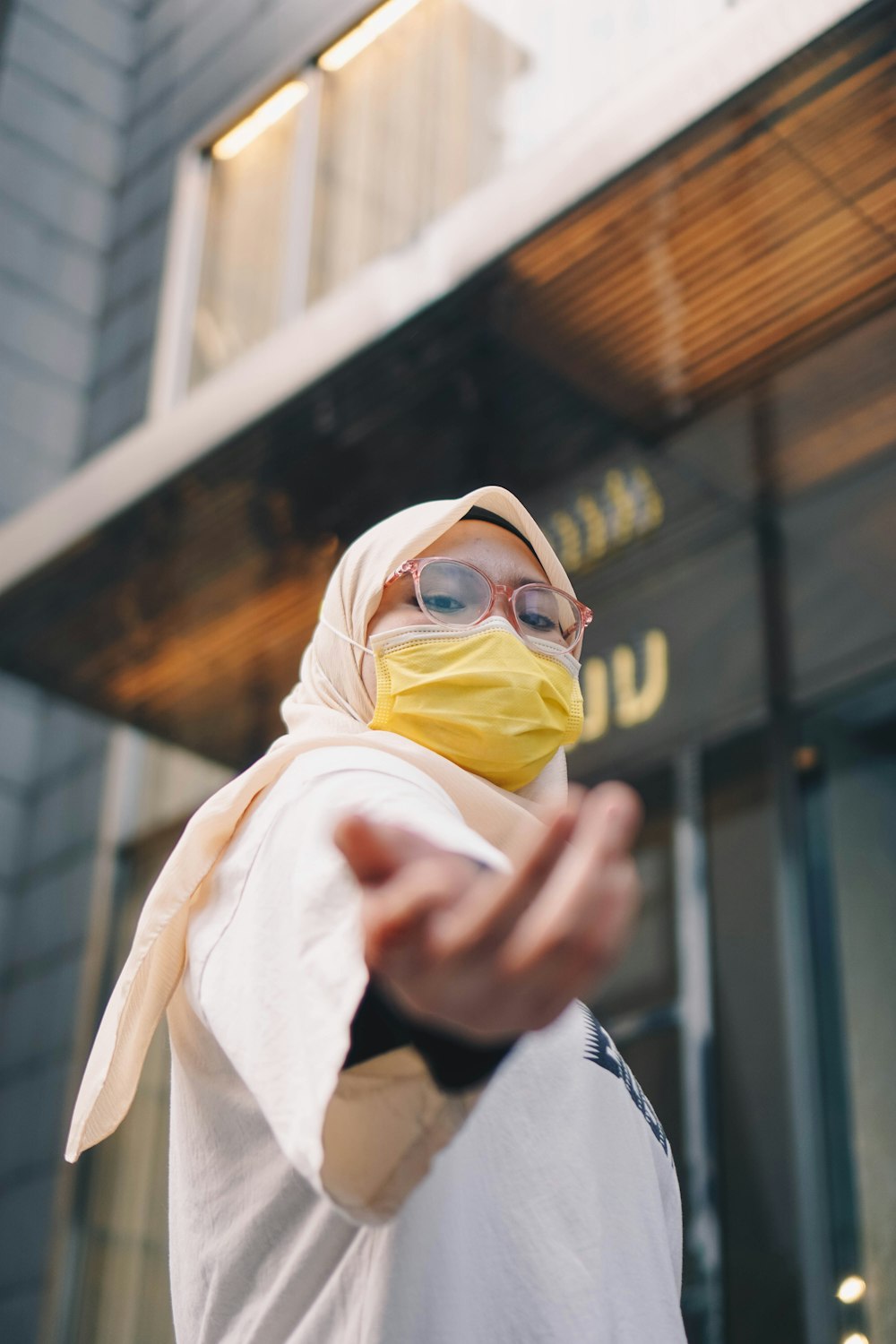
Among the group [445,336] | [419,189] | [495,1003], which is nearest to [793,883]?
[445,336]

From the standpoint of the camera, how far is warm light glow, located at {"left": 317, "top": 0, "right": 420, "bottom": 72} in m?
5.93

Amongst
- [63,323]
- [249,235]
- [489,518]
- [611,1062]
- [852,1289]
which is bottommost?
[852,1289]

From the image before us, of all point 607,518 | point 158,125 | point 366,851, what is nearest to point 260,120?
point 158,125

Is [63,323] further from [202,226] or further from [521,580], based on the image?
[521,580]

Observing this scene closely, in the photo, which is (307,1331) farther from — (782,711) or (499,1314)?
(782,711)

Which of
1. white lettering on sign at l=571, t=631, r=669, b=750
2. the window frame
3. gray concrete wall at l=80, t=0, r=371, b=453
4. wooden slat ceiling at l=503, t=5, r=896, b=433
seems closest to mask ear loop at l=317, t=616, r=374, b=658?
wooden slat ceiling at l=503, t=5, r=896, b=433

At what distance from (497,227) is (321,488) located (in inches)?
52.4

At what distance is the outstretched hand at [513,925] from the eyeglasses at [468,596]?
2.28 feet

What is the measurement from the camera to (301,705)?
5.32 feet

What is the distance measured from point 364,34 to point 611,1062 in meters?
5.52

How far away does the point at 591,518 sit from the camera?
502 centimetres

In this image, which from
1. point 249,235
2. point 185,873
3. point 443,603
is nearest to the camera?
point 185,873

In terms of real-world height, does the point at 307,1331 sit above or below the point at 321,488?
below

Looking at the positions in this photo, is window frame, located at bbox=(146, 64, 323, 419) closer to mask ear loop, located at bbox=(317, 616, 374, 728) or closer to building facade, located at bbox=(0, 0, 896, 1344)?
building facade, located at bbox=(0, 0, 896, 1344)
